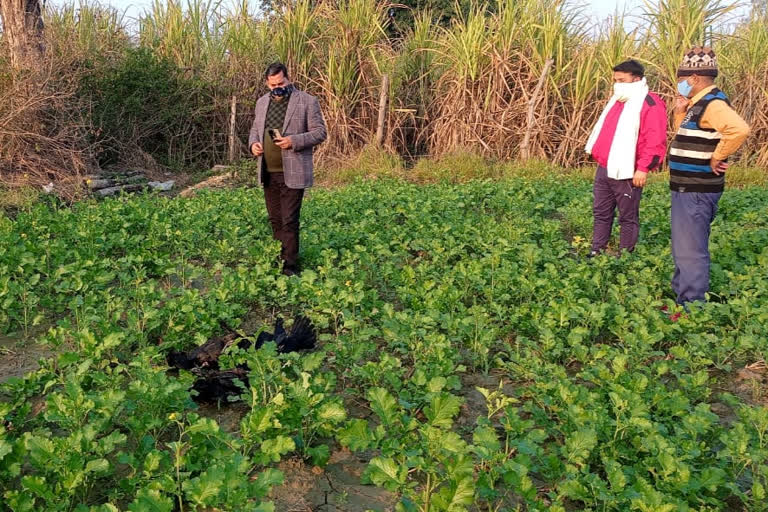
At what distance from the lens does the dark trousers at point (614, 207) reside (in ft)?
17.6

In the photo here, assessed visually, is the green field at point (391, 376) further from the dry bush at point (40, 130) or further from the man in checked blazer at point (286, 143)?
the dry bush at point (40, 130)

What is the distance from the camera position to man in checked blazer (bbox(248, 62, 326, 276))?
17.0ft

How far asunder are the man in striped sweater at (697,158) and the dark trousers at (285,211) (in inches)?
117

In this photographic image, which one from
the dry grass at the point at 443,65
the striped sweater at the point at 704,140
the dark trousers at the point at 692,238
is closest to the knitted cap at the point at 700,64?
the striped sweater at the point at 704,140

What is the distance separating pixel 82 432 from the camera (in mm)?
2361

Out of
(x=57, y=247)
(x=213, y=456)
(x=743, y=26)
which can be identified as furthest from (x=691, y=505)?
(x=743, y=26)

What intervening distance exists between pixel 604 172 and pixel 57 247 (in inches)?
185

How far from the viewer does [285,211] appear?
5.31 metres

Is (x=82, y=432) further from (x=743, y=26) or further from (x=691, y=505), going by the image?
(x=743, y=26)

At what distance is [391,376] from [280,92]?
305 centimetres

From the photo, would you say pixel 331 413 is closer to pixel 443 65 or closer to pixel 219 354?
pixel 219 354

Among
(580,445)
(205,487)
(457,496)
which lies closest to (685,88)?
(580,445)

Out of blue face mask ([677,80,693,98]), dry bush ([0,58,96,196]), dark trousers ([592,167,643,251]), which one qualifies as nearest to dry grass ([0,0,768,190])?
dry bush ([0,58,96,196])

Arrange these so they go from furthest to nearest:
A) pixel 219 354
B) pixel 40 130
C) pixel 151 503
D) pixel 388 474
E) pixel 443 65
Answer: pixel 443 65, pixel 40 130, pixel 219 354, pixel 388 474, pixel 151 503
